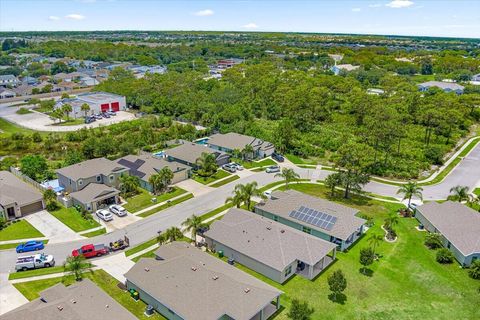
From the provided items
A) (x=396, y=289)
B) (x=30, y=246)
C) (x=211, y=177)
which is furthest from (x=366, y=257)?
(x=30, y=246)

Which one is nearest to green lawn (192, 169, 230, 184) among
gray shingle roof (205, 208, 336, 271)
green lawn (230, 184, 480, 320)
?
gray shingle roof (205, 208, 336, 271)

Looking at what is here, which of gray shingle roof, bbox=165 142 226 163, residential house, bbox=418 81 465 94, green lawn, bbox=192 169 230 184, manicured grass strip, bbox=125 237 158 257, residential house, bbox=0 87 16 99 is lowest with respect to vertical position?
manicured grass strip, bbox=125 237 158 257

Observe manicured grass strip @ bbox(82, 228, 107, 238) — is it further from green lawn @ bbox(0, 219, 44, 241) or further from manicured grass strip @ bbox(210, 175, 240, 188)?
manicured grass strip @ bbox(210, 175, 240, 188)

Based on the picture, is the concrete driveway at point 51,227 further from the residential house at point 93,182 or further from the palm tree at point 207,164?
the palm tree at point 207,164

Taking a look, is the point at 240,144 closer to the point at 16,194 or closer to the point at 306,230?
the point at 306,230

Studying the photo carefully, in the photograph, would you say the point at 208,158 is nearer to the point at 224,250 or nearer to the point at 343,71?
the point at 224,250
